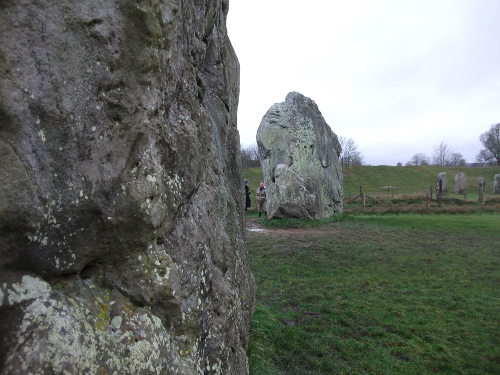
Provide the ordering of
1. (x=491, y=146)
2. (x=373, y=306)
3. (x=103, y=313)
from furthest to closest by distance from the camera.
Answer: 1. (x=491, y=146)
2. (x=373, y=306)
3. (x=103, y=313)

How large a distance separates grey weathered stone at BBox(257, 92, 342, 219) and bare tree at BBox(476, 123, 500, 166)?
63641mm

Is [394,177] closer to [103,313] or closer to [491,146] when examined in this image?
[491,146]

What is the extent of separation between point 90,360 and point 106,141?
138cm

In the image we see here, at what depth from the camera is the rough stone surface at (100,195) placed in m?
2.66

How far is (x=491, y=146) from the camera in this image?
76875 mm

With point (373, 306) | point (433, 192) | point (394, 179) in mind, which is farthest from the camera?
point (394, 179)

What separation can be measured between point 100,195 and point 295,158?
17712mm

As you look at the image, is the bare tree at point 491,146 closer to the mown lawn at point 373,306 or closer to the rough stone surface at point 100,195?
the mown lawn at point 373,306

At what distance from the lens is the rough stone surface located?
2664mm

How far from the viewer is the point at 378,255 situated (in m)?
13.7

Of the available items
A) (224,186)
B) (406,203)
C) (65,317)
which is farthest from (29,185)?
(406,203)

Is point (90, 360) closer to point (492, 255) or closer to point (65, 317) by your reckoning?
point (65, 317)

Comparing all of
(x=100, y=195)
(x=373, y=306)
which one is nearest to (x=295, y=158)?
(x=373, y=306)

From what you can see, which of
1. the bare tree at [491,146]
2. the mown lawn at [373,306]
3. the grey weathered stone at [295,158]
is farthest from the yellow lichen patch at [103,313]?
the bare tree at [491,146]
